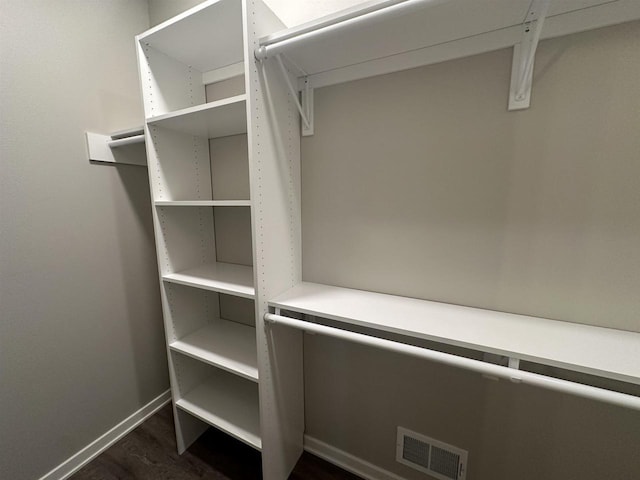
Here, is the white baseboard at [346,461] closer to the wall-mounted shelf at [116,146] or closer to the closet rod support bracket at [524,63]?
the closet rod support bracket at [524,63]

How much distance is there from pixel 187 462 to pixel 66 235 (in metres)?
1.37

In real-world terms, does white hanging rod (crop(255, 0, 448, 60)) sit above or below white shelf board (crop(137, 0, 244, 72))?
below

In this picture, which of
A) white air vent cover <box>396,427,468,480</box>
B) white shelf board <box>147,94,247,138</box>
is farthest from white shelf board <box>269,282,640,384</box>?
white shelf board <box>147,94,247,138</box>

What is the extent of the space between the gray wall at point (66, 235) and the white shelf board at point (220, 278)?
1.66ft

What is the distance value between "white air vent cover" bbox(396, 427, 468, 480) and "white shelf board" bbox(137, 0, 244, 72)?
75.2 inches

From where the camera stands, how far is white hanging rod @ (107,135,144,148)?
4.30ft

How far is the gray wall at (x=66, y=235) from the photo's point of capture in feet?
3.76

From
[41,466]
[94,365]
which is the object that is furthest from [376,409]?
[41,466]


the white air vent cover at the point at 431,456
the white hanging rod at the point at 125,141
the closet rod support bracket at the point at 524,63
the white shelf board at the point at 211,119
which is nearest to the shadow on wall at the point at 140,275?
the white hanging rod at the point at 125,141

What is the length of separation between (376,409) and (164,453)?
4.09 ft

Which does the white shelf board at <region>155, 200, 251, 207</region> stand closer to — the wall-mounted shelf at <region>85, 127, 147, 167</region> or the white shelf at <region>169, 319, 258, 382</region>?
the wall-mounted shelf at <region>85, 127, 147, 167</region>

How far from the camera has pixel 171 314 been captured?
4.54 feet

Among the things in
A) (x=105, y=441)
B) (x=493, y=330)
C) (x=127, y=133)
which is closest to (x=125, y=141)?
(x=127, y=133)

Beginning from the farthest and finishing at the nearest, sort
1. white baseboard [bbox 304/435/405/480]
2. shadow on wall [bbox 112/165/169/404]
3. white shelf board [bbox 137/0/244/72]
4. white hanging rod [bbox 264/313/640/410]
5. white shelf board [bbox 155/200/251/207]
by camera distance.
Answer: shadow on wall [bbox 112/165/169/404] → white baseboard [bbox 304/435/405/480] → white shelf board [bbox 155/200/251/207] → white shelf board [bbox 137/0/244/72] → white hanging rod [bbox 264/313/640/410]
